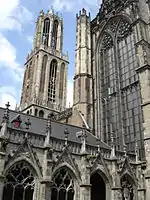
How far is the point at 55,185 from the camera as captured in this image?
40.9 ft

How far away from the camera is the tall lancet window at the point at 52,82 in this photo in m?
39.1

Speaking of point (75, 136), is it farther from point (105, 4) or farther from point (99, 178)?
point (105, 4)

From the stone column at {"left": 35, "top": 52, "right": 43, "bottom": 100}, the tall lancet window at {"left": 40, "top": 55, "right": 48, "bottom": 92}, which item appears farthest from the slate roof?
the tall lancet window at {"left": 40, "top": 55, "right": 48, "bottom": 92}

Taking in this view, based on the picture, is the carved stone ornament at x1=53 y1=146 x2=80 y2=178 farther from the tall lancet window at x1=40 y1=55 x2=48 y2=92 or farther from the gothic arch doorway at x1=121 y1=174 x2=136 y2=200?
the tall lancet window at x1=40 y1=55 x2=48 y2=92

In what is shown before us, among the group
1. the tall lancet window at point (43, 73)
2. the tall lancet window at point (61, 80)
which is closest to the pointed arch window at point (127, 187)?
the tall lancet window at point (43, 73)

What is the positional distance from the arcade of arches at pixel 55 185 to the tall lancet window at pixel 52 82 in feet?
81.4

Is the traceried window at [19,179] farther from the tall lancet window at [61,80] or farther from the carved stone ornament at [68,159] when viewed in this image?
the tall lancet window at [61,80]

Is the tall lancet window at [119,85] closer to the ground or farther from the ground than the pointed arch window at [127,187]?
farther from the ground

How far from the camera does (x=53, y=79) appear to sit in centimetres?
4075

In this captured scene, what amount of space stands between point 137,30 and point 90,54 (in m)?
5.91

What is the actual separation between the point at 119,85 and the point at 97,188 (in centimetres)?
826

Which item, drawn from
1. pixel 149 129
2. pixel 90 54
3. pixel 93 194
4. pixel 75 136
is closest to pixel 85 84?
pixel 90 54

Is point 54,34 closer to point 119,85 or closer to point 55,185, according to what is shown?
point 119,85

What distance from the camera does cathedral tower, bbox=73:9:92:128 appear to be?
68.5 ft
